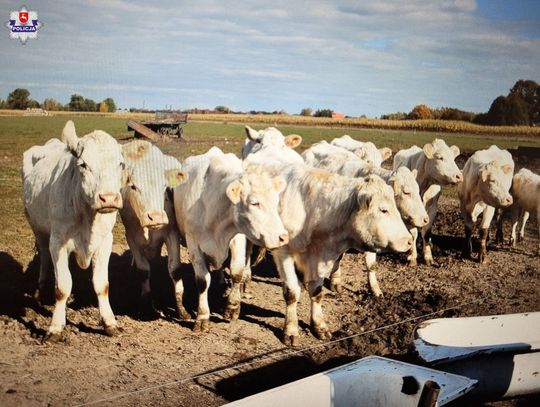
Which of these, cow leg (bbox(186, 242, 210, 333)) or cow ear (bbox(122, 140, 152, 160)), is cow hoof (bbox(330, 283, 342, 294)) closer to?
cow leg (bbox(186, 242, 210, 333))

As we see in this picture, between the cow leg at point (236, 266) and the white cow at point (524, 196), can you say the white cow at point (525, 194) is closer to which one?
the white cow at point (524, 196)

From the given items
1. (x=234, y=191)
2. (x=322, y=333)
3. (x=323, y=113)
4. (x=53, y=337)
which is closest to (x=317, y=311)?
(x=322, y=333)

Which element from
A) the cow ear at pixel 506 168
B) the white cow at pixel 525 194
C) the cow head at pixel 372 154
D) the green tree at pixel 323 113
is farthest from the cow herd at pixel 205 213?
the green tree at pixel 323 113

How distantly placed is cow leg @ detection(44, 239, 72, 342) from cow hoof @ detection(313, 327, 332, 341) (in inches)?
109

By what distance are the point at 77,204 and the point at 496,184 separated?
6857mm

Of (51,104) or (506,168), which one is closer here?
(51,104)

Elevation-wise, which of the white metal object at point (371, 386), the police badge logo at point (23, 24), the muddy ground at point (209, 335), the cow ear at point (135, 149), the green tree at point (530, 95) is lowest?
the muddy ground at point (209, 335)

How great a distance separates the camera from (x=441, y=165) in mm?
8609

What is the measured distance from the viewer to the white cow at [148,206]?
17.1ft

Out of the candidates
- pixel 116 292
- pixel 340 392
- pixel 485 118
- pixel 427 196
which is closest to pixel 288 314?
pixel 340 392

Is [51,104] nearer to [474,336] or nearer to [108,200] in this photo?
[108,200]

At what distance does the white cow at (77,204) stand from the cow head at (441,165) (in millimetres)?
5670

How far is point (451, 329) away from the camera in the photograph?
4812mm

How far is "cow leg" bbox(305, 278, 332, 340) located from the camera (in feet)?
18.9
